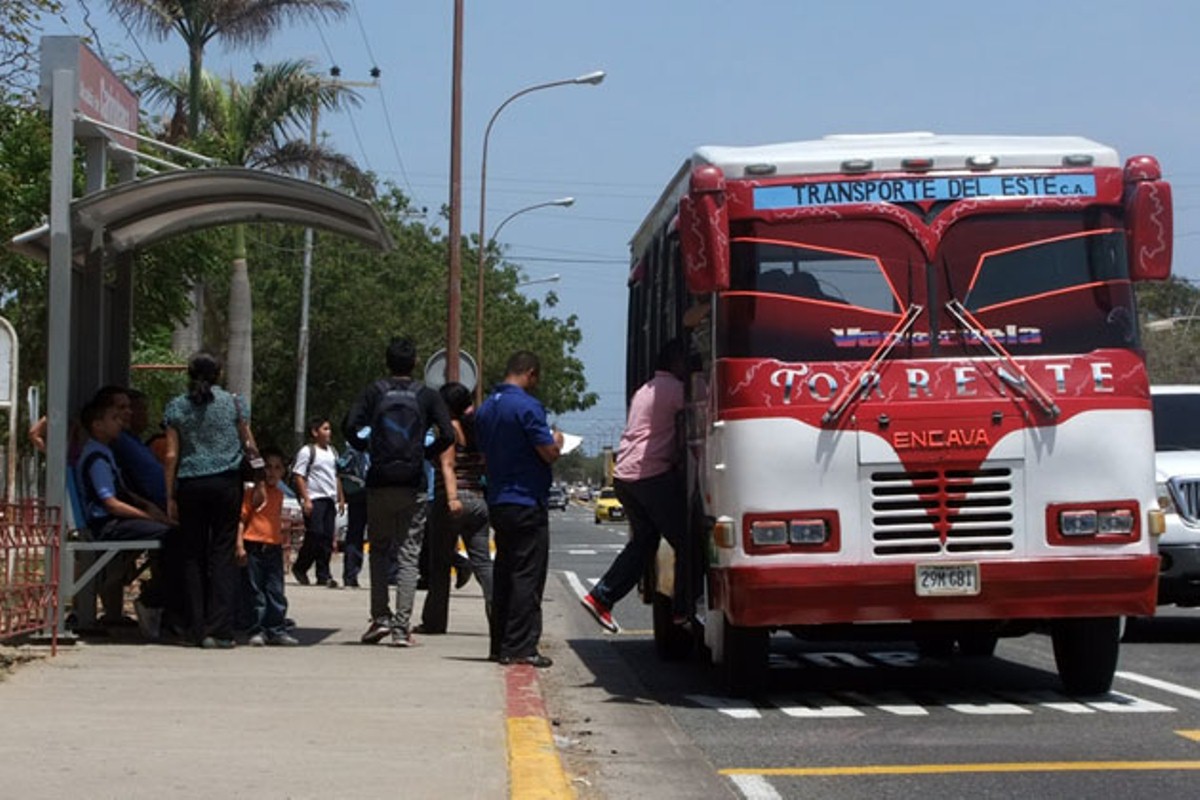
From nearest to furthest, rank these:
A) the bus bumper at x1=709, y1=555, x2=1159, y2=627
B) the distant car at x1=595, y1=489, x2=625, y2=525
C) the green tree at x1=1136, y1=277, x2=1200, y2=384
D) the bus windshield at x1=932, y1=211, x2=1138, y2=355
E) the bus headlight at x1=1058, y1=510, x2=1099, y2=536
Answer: the bus bumper at x1=709, y1=555, x2=1159, y2=627
the bus headlight at x1=1058, y1=510, x2=1099, y2=536
the bus windshield at x1=932, y1=211, x2=1138, y2=355
the distant car at x1=595, y1=489, x2=625, y2=525
the green tree at x1=1136, y1=277, x2=1200, y2=384

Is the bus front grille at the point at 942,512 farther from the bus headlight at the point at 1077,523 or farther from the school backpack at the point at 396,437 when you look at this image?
the school backpack at the point at 396,437

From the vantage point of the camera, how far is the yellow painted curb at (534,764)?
8156mm

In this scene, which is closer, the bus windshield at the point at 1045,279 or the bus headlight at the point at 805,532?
the bus headlight at the point at 805,532

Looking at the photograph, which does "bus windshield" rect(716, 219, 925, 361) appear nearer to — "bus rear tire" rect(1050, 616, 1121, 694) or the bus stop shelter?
"bus rear tire" rect(1050, 616, 1121, 694)

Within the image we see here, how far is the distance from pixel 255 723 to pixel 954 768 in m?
3.13

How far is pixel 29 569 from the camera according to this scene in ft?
41.8

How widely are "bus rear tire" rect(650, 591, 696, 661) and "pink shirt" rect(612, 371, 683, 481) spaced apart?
5.17 ft

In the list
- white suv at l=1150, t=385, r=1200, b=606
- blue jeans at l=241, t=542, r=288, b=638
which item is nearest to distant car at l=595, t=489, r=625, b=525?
white suv at l=1150, t=385, r=1200, b=606

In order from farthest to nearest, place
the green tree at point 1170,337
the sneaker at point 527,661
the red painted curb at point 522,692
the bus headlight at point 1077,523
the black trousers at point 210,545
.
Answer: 1. the green tree at point 1170,337
2. the black trousers at point 210,545
3. the sneaker at point 527,661
4. the bus headlight at point 1077,523
5. the red painted curb at point 522,692

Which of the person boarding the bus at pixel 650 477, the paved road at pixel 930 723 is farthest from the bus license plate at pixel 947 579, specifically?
A: the person boarding the bus at pixel 650 477

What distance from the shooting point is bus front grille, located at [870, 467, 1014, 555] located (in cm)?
1100

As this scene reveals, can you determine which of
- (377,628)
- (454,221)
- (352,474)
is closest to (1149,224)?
(377,628)

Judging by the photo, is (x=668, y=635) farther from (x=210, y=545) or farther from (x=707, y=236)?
(x=707, y=236)

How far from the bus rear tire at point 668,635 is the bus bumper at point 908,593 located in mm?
3116
